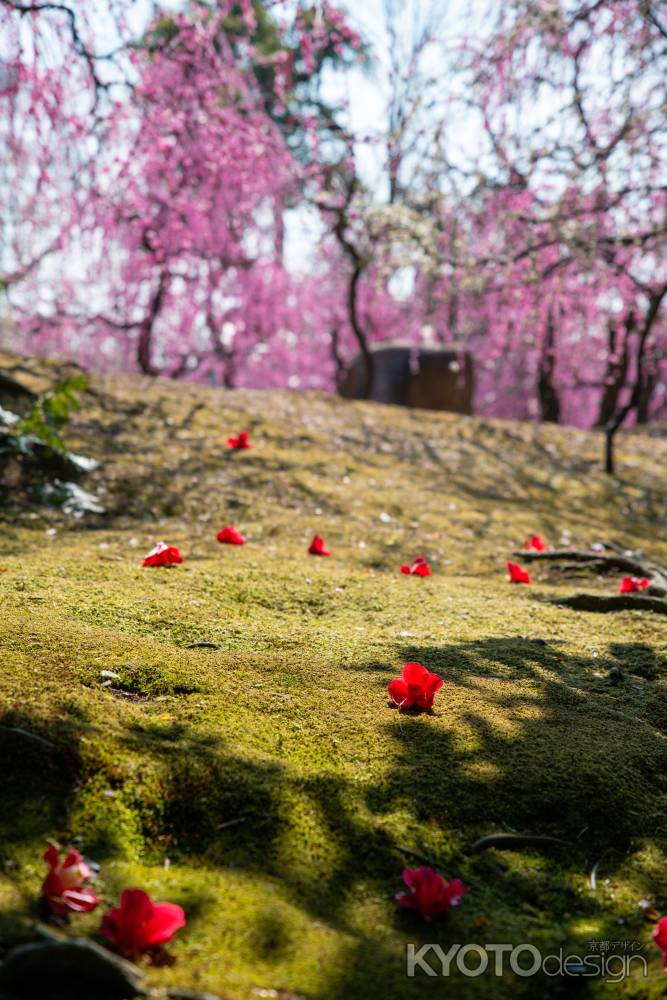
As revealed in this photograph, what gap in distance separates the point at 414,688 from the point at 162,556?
2.06m

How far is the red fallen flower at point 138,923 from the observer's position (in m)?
1.75

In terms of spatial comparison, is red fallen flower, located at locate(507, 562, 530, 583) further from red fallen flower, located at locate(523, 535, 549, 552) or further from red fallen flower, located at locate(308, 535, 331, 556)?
red fallen flower, located at locate(308, 535, 331, 556)

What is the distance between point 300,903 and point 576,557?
14.6ft

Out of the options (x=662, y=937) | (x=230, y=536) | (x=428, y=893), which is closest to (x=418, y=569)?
(x=230, y=536)

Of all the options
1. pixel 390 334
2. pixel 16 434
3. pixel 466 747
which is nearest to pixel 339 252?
pixel 390 334

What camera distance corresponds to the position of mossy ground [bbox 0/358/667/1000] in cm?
200

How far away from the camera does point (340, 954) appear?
1.89m

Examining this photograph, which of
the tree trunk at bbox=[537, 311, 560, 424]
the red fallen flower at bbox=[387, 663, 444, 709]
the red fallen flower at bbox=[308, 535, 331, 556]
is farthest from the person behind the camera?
the tree trunk at bbox=[537, 311, 560, 424]

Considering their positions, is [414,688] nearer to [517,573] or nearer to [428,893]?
[428,893]

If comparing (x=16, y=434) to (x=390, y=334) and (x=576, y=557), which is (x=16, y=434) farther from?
(x=390, y=334)

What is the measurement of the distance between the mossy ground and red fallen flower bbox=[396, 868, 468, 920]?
0.04 meters

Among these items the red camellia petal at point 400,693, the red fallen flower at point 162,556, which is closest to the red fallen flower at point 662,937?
the red camellia petal at point 400,693

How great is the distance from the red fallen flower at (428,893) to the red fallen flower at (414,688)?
0.91 m

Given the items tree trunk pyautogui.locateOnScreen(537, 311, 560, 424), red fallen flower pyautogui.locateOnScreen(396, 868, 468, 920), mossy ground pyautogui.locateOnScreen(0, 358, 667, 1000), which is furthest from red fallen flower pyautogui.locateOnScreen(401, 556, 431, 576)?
tree trunk pyautogui.locateOnScreen(537, 311, 560, 424)
